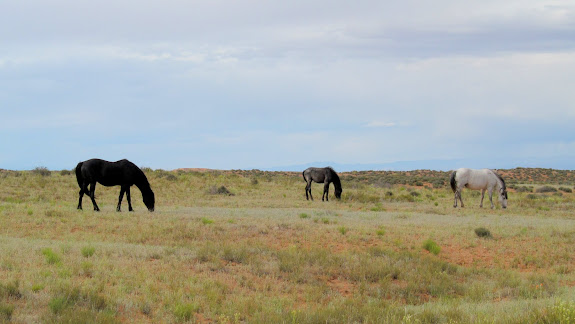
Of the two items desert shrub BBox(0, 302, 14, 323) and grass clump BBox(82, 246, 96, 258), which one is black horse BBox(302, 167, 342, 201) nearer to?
grass clump BBox(82, 246, 96, 258)

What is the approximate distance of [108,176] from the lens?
20062 mm

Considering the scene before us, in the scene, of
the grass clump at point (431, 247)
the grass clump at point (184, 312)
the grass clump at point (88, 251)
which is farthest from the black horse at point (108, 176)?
the grass clump at point (184, 312)

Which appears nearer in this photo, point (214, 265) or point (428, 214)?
point (214, 265)

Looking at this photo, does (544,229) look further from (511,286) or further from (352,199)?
(352,199)

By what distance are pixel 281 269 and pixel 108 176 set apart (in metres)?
11.3

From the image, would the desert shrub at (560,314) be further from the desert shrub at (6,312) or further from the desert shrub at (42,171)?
the desert shrub at (42,171)

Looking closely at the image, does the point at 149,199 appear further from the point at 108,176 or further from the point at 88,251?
the point at 88,251

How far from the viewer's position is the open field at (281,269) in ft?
25.8

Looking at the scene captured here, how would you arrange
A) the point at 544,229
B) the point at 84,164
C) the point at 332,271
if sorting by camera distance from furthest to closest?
the point at 84,164, the point at 544,229, the point at 332,271

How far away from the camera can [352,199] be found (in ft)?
104

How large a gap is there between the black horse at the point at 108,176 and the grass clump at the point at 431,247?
38.2ft

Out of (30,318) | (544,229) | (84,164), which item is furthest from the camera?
(84,164)

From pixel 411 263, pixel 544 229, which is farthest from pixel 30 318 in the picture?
pixel 544 229

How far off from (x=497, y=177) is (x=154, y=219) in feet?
61.9
